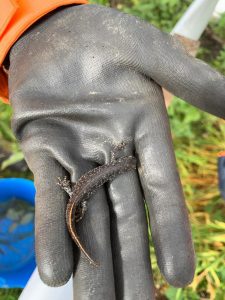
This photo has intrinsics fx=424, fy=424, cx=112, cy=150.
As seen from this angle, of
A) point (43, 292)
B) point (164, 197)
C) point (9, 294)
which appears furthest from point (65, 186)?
point (9, 294)

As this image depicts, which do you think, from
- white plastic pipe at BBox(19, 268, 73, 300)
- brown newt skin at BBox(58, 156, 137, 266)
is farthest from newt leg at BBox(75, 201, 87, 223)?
white plastic pipe at BBox(19, 268, 73, 300)

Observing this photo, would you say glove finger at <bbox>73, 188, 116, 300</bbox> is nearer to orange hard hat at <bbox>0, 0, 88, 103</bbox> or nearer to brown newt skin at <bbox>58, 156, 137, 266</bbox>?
brown newt skin at <bbox>58, 156, 137, 266</bbox>

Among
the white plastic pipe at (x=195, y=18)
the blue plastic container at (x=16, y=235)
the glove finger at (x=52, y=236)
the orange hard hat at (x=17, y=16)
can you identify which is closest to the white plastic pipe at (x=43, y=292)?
the blue plastic container at (x=16, y=235)

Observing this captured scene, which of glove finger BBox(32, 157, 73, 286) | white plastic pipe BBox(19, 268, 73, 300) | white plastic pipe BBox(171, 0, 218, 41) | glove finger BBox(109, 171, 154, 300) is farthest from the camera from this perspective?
white plastic pipe BBox(171, 0, 218, 41)

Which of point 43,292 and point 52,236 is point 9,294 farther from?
point 52,236

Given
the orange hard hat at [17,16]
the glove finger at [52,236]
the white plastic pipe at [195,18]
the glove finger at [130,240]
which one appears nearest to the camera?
the glove finger at [52,236]

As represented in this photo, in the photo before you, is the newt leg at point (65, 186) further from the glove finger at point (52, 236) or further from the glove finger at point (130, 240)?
the glove finger at point (130, 240)

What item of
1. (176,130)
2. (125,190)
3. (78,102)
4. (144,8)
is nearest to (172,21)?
(144,8)
